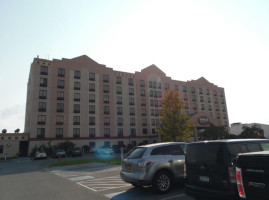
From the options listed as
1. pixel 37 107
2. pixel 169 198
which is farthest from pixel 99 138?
pixel 169 198

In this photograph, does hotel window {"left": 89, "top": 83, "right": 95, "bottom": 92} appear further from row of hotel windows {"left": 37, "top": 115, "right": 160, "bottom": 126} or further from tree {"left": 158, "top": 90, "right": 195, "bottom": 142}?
tree {"left": 158, "top": 90, "right": 195, "bottom": 142}

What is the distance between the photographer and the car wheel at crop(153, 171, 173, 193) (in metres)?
7.38

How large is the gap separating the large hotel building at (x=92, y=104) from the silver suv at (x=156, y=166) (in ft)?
118

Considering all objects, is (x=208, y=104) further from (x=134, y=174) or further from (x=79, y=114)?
(x=134, y=174)

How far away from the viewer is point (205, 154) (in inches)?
230

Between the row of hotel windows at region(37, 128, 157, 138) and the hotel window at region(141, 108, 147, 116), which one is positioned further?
the hotel window at region(141, 108, 147, 116)

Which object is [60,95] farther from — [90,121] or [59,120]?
[90,121]

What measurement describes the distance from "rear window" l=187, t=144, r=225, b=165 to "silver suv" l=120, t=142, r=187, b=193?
153cm

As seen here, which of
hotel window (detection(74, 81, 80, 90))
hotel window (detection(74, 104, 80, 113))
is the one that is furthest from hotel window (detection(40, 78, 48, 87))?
hotel window (detection(74, 104, 80, 113))

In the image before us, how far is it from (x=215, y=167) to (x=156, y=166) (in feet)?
8.29

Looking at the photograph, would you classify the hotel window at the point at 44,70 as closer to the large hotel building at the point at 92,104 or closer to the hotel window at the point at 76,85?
the large hotel building at the point at 92,104

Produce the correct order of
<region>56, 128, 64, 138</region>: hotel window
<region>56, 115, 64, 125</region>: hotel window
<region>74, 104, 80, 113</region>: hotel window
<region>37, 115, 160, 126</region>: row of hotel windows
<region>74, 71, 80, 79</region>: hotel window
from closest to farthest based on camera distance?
<region>37, 115, 160, 126</region>: row of hotel windows
<region>56, 128, 64, 138</region>: hotel window
<region>56, 115, 64, 125</region>: hotel window
<region>74, 104, 80, 113</region>: hotel window
<region>74, 71, 80, 79</region>: hotel window

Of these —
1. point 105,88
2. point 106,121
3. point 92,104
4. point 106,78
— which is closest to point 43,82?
point 92,104

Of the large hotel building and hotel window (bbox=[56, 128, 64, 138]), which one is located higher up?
the large hotel building
